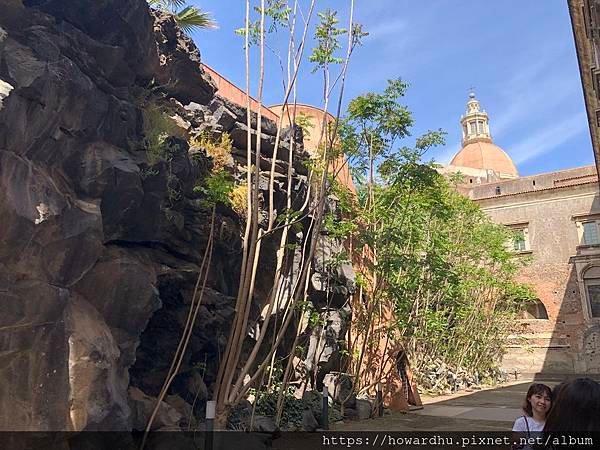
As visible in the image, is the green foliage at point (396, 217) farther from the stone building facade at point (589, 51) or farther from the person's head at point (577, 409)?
the person's head at point (577, 409)

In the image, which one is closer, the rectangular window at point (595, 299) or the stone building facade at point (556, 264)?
the stone building facade at point (556, 264)

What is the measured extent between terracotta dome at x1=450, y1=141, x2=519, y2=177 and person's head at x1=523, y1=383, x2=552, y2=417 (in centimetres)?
4350

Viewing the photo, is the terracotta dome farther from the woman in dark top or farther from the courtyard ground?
the woman in dark top

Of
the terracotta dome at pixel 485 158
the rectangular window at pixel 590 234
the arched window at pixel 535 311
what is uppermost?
the terracotta dome at pixel 485 158

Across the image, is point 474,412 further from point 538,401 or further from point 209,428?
point 538,401

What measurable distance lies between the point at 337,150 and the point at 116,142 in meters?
5.46

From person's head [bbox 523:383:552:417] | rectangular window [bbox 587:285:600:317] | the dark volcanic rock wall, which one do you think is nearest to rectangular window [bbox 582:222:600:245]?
rectangular window [bbox 587:285:600:317]

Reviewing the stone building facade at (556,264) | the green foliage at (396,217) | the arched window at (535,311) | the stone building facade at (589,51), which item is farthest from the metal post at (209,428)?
the arched window at (535,311)

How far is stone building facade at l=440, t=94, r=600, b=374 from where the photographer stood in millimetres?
24938

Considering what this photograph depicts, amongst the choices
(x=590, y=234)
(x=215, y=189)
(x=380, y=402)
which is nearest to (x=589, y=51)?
(x=380, y=402)

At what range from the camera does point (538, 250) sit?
89.3 feet

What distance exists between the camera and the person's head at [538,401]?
2.74 metres

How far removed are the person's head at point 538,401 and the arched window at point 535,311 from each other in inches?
1045

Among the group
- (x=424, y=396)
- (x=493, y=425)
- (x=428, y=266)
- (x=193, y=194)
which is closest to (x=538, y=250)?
(x=424, y=396)
